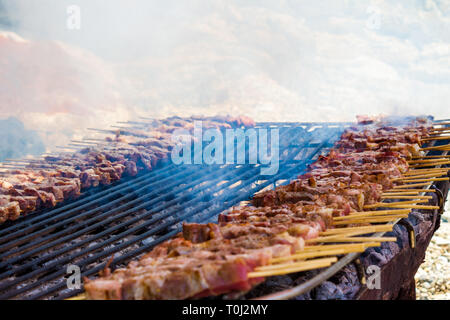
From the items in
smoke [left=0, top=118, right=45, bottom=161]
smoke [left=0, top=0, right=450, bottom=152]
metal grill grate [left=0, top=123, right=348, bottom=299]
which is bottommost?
metal grill grate [left=0, top=123, right=348, bottom=299]

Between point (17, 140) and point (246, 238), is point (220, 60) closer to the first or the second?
point (17, 140)

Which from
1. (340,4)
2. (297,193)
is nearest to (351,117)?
(340,4)

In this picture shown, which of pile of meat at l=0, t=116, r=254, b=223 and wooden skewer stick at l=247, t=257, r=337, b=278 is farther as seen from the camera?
pile of meat at l=0, t=116, r=254, b=223

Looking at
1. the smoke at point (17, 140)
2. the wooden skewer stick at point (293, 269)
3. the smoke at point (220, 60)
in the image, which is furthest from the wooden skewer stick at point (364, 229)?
the smoke at point (220, 60)

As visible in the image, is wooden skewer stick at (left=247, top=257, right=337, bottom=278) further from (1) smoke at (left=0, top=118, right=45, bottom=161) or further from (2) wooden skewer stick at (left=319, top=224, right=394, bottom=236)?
(1) smoke at (left=0, top=118, right=45, bottom=161)

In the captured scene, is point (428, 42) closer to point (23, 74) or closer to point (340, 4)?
point (340, 4)

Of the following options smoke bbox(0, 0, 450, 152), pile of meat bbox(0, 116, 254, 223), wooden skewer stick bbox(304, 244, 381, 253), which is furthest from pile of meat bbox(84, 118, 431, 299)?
smoke bbox(0, 0, 450, 152)

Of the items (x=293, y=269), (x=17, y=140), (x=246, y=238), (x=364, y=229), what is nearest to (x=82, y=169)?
(x=246, y=238)
